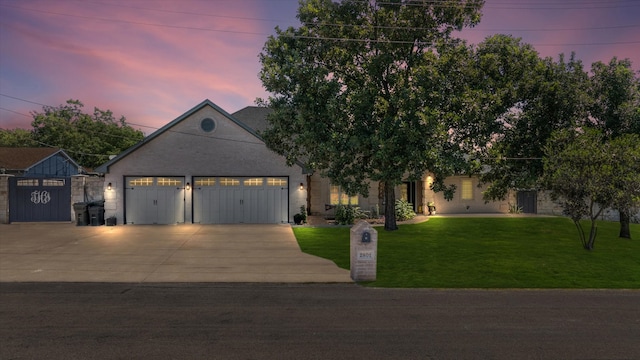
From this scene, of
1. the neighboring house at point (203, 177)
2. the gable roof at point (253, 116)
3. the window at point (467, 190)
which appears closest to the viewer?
the neighboring house at point (203, 177)

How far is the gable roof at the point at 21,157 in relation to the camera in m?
30.7

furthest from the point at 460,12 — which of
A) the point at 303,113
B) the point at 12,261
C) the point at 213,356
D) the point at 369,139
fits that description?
the point at 12,261

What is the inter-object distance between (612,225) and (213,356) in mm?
24970

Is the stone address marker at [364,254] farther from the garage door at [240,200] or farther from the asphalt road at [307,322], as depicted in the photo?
the garage door at [240,200]

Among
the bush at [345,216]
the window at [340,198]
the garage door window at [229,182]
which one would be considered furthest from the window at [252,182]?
the window at [340,198]

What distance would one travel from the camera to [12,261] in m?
11.5

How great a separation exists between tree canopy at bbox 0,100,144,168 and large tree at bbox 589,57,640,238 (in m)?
53.2

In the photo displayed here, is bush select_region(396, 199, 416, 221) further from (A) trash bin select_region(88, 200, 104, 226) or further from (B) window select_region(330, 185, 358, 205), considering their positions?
(A) trash bin select_region(88, 200, 104, 226)

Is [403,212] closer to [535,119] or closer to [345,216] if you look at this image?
[345,216]

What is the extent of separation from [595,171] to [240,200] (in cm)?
1683

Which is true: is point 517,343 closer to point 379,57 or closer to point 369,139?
point 369,139

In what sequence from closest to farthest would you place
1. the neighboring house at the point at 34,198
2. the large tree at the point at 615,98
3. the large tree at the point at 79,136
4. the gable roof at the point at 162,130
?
the large tree at the point at 615,98 → the gable roof at the point at 162,130 → the neighboring house at the point at 34,198 → the large tree at the point at 79,136

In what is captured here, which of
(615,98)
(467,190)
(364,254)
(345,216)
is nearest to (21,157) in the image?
(345,216)

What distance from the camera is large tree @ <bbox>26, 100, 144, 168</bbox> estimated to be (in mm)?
52125
